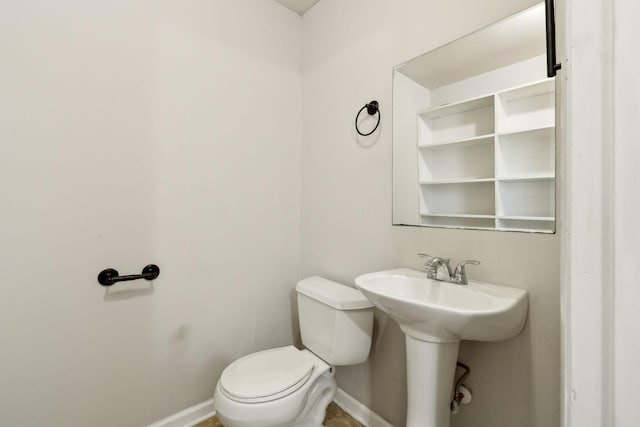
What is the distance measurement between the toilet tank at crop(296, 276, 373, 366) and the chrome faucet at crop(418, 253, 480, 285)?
341 millimetres

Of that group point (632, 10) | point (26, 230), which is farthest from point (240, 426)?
point (632, 10)

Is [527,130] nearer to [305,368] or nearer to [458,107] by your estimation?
[458,107]

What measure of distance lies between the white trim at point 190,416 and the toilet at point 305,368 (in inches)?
16.1

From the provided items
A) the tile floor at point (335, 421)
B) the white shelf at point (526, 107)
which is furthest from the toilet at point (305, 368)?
the white shelf at point (526, 107)

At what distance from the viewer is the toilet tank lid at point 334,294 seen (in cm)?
128

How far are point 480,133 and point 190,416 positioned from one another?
1.90m

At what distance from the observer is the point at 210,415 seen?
1481mm

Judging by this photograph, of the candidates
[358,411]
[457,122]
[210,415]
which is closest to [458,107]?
[457,122]

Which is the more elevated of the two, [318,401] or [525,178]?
[525,178]

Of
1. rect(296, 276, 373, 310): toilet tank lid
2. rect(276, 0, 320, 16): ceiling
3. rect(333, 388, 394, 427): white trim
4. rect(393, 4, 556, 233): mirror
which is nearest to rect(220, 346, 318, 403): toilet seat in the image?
rect(296, 276, 373, 310): toilet tank lid

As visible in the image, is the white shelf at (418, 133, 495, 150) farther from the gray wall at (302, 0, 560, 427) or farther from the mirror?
the gray wall at (302, 0, 560, 427)

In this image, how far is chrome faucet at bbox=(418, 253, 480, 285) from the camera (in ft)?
3.36

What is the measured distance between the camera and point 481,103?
3.63 feet

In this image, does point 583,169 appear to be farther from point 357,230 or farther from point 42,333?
point 42,333
